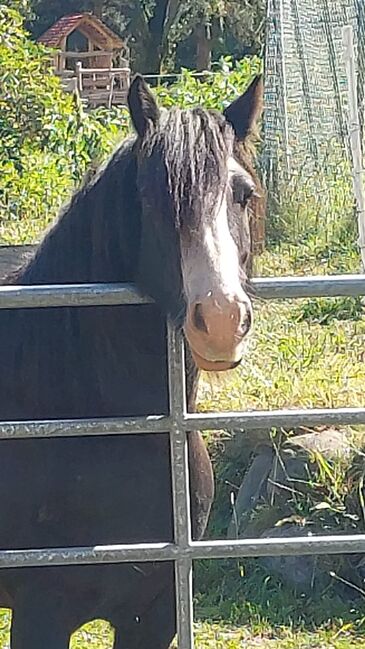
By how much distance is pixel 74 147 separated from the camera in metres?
12.0

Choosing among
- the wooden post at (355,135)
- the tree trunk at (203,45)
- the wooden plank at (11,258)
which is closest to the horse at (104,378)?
the wooden plank at (11,258)

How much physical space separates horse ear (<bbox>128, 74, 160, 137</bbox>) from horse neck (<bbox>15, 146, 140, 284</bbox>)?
4.3 inches

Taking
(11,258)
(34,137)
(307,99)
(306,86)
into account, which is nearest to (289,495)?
(11,258)

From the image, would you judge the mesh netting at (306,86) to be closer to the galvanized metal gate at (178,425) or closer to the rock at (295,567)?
the rock at (295,567)

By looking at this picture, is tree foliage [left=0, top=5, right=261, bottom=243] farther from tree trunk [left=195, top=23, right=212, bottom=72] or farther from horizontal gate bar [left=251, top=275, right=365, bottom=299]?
tree trunk [left=195, top=23, right=212, bottom=72]

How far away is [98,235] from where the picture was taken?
109 inches

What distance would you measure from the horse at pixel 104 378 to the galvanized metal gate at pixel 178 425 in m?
0.20

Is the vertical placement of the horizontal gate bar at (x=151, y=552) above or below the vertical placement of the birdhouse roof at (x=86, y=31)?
below

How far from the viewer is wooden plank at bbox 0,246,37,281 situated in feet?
11.8

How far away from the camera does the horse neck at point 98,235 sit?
2.72m

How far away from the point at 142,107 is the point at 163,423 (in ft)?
2.65

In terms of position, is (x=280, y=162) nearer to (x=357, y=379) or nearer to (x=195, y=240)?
(x=357, y=379)

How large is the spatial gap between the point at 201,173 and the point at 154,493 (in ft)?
2.87

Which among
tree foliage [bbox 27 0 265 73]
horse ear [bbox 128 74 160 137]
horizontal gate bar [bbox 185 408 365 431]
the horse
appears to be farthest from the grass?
tree foliage [bbox 27 0 265 73]
